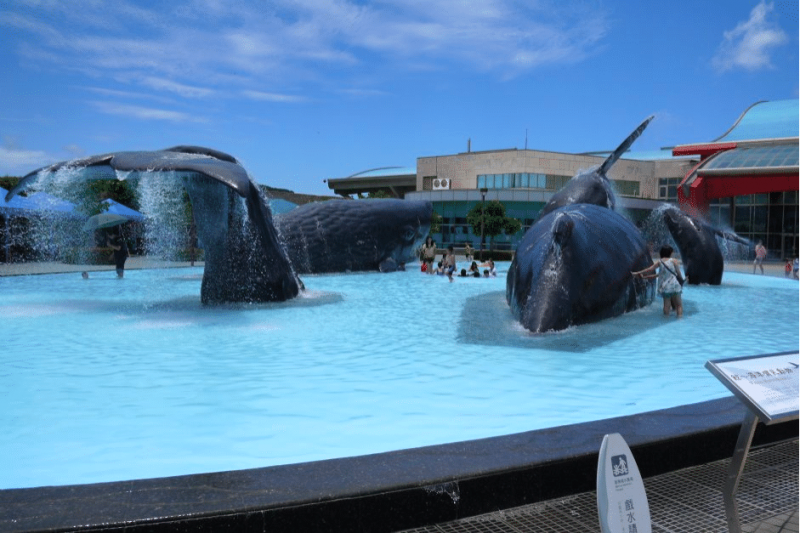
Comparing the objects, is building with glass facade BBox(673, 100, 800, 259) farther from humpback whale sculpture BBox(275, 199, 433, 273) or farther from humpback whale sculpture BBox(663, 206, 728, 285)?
humpback whale sculpture BBox(275, 199, 433, 273)

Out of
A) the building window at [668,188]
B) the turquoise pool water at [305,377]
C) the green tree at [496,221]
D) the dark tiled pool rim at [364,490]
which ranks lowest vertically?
the turquoise pool water at [305,377]

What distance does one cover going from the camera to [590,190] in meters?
16.6

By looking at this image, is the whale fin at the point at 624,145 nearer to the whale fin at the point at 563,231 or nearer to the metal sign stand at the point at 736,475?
the whale fin at the point at 563,231

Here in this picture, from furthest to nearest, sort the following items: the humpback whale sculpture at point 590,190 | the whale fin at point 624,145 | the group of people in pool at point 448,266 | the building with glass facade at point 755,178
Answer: the building with glass facade at point 755,178 < the group of people in pool at point 448,266 < the whale fin at point 624,145 < the humpback whale sculpture at point 590,190

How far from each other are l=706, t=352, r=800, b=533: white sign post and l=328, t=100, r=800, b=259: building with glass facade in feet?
109

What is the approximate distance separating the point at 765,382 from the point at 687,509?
1.02m

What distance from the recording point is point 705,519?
3861mm

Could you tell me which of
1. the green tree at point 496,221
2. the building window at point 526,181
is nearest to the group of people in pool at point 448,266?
the green tree at point 496,221

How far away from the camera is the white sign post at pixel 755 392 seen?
323 cm

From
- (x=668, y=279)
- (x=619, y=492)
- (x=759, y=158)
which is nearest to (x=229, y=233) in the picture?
(x=668, y=279)

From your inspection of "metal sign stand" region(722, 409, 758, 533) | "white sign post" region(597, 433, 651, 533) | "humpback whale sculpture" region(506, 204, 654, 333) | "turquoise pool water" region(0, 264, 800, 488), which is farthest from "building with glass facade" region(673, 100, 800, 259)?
"white sign post" region(597, 433, 651, 533)

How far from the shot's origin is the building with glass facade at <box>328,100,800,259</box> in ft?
117

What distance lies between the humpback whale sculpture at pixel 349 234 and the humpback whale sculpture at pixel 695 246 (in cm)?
960

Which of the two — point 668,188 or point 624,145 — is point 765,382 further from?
point 668,188
